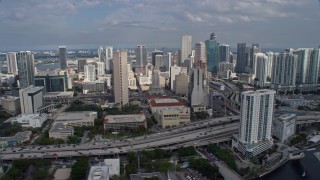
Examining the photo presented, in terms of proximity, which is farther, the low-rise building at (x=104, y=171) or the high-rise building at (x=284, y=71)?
the high-rise building at (x=284, y=71)

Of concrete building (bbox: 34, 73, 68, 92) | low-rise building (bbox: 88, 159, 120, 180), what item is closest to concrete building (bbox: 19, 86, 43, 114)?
concrete building (bbox: 34, 73, 68, 92)

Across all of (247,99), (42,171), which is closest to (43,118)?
(42,171)

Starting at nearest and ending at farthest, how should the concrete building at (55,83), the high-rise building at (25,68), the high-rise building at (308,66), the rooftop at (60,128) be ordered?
the rooftop at (60,128)
the high-rise building at (25,68)
the concrete building at (55,83)
the high-rise building at (308,66)

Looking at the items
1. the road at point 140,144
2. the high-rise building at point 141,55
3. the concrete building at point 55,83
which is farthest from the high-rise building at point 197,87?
the high-rise building at point 141,55

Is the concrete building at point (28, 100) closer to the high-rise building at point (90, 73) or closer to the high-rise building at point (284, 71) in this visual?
the high-rise building at point (90, 73)

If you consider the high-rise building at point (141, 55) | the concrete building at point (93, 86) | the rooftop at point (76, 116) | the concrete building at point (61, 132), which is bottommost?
the concrete building at point (61, 132)

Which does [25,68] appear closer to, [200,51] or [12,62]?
[12,62]

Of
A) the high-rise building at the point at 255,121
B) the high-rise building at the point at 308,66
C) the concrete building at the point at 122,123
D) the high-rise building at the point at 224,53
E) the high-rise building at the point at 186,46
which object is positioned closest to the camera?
the high-rise building at the point at 255,121
